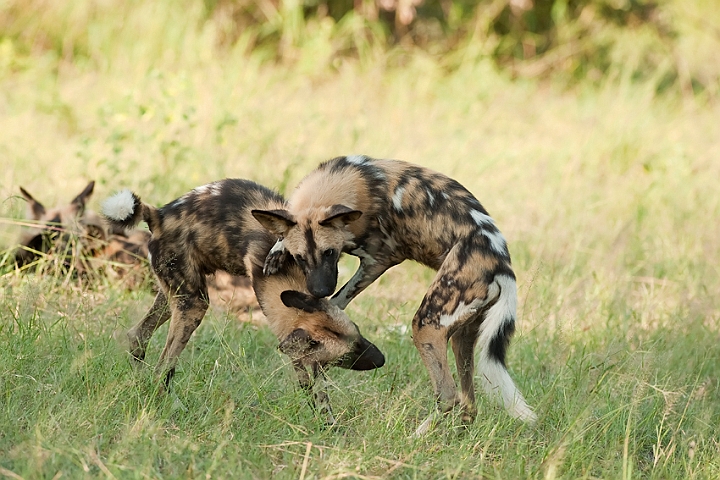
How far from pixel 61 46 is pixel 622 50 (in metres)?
5.91

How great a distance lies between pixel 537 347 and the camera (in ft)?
13.8

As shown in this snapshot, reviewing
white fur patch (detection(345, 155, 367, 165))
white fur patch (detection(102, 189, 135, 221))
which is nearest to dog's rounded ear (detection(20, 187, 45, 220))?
white fur patch (detection(102, 189, 135, 221))

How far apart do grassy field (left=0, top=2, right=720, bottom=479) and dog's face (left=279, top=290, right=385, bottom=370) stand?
0.36ft

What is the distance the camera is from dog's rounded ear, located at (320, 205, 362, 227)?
3.60 m

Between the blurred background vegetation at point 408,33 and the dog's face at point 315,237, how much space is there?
4.25 m

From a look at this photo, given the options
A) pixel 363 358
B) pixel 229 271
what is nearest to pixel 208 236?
pixel 229 271

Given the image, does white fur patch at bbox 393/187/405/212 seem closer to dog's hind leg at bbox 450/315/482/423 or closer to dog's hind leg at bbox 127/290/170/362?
dog's hind leg at bbox 450/315/482/423

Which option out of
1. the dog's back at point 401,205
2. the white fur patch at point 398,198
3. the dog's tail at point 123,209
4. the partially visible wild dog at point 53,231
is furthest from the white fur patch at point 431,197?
the partially visible wild dog at point 53,231

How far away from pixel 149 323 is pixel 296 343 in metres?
0.76

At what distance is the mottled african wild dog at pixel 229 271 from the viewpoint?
11.8ft

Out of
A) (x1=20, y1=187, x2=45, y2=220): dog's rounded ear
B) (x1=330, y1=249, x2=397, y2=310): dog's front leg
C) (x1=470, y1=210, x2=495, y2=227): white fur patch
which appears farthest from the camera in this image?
(x1=20, y1=187, x2=45, y2=220): dog's rounded ear

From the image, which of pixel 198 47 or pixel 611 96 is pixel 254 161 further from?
pixel 611 96

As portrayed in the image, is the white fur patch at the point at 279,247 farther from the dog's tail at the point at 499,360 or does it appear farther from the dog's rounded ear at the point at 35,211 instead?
the dog's rounded ear at the point at 35,211

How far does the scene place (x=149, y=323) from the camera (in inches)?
154
